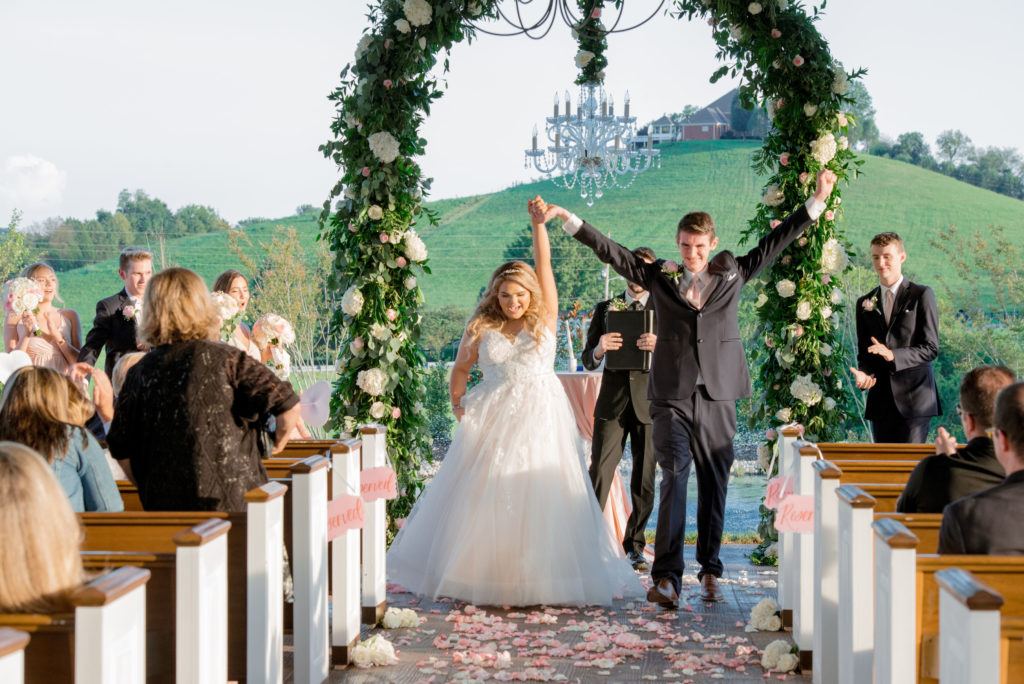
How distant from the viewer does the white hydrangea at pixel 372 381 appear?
5.86m

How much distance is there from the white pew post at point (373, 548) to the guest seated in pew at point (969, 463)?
2.38m

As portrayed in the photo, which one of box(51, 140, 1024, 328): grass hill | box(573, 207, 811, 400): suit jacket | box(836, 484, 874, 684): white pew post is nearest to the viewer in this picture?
box(836, 484, 874, 684): white pew post

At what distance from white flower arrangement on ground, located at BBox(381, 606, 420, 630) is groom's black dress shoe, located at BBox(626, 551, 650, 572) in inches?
64.0

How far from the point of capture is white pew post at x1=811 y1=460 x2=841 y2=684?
134 inches

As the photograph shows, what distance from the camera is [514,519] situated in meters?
4.82

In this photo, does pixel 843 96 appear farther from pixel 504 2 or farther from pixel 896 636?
pixel 896 636

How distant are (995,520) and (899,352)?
3009mm

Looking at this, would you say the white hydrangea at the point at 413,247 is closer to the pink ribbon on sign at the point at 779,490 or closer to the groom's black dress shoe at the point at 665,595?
the groom's black dress shoe at the point at 665,595

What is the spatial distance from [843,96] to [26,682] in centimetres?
497

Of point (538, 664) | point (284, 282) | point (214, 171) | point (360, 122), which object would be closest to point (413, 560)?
point (538, 664)

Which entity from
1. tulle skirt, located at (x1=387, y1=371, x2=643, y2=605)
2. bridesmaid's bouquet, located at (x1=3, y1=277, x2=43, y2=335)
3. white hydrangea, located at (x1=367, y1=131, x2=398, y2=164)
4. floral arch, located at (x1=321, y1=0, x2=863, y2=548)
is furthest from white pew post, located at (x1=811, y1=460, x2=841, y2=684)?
bridesmaid's bouquet, located at (x1=3, y1=277, x2=43, y2=335)

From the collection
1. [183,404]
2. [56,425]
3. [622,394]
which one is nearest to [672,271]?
[622,394]

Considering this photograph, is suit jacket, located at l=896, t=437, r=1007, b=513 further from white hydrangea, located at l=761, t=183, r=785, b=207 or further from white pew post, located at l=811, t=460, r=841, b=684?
white hydrangea, located at l=761, t=183, r=785, b=207

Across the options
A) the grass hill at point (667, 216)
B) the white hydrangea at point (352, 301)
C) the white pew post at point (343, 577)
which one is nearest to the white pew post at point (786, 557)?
the white pew post at point (343, 577)
